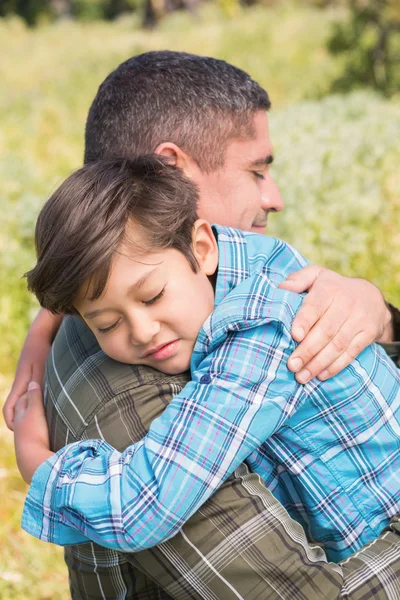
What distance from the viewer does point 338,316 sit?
190cm

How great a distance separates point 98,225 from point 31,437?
1.98 feet

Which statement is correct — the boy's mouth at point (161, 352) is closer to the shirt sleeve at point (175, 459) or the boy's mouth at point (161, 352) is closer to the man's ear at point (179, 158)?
the shirt sleeve at point (175, 459)

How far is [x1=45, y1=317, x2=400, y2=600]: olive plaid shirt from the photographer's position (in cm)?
152

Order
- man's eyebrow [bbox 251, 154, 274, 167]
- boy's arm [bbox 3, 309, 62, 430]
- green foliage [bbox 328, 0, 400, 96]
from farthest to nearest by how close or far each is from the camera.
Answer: green foliage [bbox 328, 0, 400, 96] → man's eyebrow [bbox 251, 154, 274, 167] → boy's arm [bbox 3, 309, 62, 430]

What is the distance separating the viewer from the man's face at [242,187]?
7.96ft

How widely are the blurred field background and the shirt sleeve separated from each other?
6.31ft

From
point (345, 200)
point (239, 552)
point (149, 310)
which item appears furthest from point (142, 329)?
point (345, 200)

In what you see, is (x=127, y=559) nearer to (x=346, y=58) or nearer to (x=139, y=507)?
(x=139, y=507)

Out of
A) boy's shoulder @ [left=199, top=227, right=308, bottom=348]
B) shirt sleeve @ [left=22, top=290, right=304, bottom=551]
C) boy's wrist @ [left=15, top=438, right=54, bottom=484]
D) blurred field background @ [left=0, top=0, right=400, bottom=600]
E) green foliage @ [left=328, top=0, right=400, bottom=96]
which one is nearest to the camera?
shirt sleeve @ [left=22, top=290, right=304, bottom=551]

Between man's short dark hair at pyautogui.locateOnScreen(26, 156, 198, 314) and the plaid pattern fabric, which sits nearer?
the plaid pattern fabric

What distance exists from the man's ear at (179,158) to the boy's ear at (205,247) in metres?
0.52

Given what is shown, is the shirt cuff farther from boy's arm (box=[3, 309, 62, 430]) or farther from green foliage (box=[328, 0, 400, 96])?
green foliage (box=[328, 0, 400, 96])

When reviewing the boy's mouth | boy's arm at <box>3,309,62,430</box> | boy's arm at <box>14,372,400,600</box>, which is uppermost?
the boy's mouth

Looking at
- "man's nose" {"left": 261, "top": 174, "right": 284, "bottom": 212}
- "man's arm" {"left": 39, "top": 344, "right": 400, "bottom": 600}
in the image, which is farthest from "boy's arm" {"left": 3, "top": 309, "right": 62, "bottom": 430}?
"man's nose" {"left": 261, "top": 174, "right": 284, "bottom": 212}
